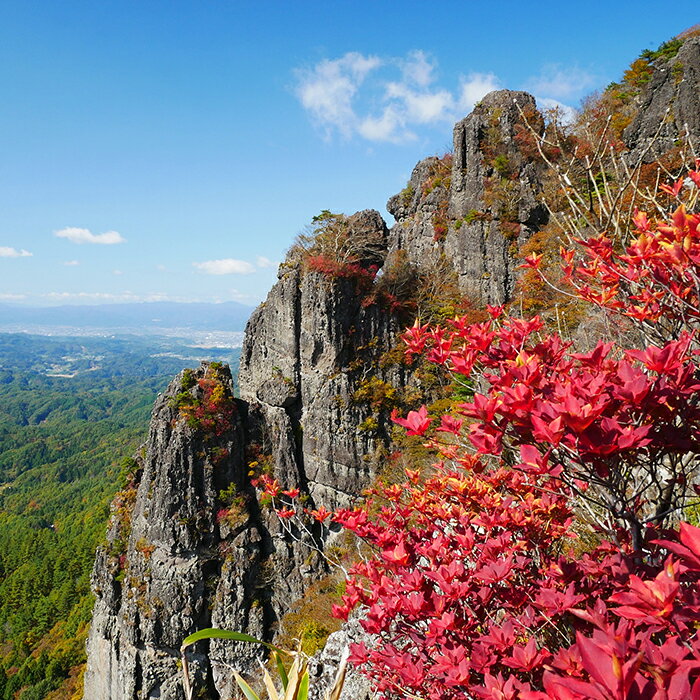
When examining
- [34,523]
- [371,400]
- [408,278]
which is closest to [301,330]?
[371,400]

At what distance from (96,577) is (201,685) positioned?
5.74 metres

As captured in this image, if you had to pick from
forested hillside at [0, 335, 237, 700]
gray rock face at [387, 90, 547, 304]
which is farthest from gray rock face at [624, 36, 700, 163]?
forested hillside at [0, 335, 237, 700]

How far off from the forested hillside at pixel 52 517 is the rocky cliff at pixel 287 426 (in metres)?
5.53

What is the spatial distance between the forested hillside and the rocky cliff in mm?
5529

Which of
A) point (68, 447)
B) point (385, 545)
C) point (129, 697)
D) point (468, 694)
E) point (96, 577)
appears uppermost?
point (385, 545)

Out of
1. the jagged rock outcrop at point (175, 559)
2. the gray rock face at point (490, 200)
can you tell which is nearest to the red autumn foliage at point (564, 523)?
the gray rock face at point (490, 200)

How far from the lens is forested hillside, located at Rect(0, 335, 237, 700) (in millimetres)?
26409

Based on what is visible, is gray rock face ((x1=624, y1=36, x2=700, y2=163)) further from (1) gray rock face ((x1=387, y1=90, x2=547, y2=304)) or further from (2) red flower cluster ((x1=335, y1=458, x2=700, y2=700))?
(2) red flower cluster ((x1=335, y1=458, x2=700, y2=700))

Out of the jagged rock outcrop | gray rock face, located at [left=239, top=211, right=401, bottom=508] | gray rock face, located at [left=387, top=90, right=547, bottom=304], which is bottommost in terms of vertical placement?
the jagged rock outcrop

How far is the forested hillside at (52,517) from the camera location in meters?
26.4

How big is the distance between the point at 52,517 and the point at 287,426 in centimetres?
5297

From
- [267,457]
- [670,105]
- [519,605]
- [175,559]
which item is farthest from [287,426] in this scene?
[670,105]

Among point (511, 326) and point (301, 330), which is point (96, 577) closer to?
point (301, 330)

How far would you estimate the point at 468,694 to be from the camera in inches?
72.1
